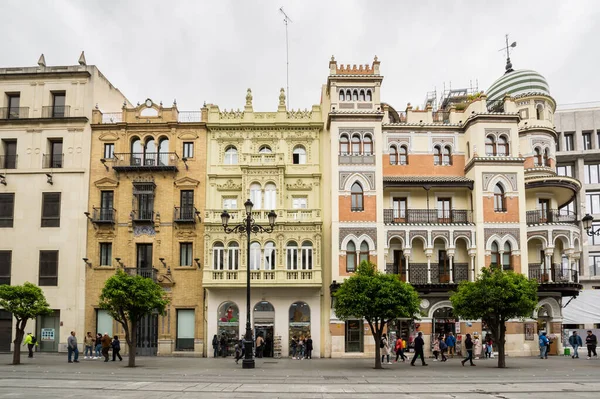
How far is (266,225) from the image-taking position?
39438 millimetres

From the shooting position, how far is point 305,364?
31969 millimetres

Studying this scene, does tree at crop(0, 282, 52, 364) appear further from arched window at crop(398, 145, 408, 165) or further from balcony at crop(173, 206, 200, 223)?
arched window at crop(398, 145, 408, 165)

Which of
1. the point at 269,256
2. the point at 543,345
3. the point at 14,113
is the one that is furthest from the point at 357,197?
the point at 14,113

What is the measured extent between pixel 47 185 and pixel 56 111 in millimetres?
5313

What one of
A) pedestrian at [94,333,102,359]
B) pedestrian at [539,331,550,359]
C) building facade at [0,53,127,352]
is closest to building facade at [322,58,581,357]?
pedestrian at [539,331,550,359]

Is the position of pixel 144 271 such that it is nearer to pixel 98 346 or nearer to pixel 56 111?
pixel 98 346

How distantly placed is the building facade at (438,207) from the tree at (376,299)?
765cm

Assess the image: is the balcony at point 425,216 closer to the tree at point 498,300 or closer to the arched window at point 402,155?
the arched window at point 402,155

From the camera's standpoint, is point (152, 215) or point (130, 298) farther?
point (152, 215)

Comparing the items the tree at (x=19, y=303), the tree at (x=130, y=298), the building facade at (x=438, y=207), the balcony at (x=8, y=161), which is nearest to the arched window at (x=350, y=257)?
the building facade at (x=438, y=207)

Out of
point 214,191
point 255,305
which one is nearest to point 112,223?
point 214,191

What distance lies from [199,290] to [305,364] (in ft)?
34.6

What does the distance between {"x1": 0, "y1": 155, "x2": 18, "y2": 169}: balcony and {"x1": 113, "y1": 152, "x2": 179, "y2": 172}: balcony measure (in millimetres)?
7297

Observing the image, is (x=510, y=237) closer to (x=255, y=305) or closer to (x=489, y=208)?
(x=489, y=208)
